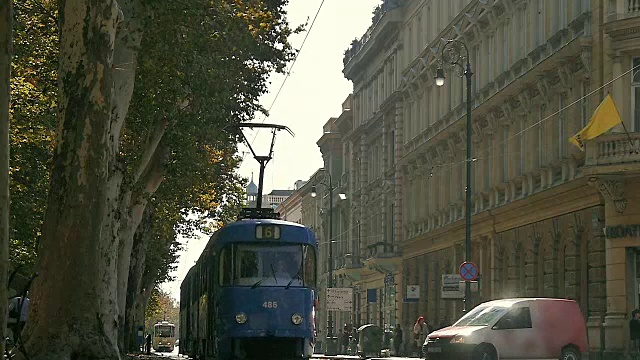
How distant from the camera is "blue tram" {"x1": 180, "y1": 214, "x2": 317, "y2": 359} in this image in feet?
91.5

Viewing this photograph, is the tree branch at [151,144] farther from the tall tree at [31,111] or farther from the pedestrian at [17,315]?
the pedestrian at [17,315]

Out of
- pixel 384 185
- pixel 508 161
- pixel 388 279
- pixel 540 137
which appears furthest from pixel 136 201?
pixel 388 279

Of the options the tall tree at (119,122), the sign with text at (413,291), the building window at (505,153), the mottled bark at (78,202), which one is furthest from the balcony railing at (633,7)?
the mottled bark at (78,202)

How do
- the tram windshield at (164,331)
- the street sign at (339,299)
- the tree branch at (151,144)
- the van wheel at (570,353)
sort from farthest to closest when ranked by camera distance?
1. the tram windshield at (164,331)
2. the street sign at (339,299)
3. the tree branch at (151,144)
4. the van wheel at (570,353)

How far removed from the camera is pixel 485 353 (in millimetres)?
28969

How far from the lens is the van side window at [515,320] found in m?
29.3

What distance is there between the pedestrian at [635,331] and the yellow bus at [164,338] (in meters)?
78.2

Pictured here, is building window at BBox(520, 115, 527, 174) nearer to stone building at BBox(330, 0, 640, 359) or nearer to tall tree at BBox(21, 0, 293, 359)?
stone building at BBox(330, 0, 640, 359)

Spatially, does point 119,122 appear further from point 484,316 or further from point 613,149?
point 613,149

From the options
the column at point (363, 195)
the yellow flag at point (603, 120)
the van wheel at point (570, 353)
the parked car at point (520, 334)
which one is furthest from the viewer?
the column at point (363, 195)

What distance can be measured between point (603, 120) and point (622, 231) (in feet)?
9.70

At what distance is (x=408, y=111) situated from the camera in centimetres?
6794

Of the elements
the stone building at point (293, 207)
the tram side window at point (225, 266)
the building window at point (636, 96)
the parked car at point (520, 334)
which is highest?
the stone building at point (293, 207)

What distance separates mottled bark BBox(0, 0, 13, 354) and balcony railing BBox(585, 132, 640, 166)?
2539 cm
